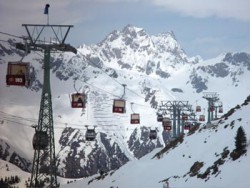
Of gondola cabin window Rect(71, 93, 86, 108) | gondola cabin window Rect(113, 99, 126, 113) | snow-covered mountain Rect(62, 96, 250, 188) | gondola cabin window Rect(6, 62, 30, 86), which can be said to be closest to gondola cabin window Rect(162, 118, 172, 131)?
snow-covered mountain Rect(62, 96, 250, 188)

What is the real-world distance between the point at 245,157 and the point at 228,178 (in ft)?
12.4

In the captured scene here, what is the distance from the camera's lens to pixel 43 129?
40.1 meters

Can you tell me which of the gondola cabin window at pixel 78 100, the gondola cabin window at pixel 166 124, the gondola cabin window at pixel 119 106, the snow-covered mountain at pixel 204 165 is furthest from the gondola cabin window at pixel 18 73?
the gondola cabin window at pixel 166 124

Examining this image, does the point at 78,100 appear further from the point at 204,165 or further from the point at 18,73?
the point at 204,165

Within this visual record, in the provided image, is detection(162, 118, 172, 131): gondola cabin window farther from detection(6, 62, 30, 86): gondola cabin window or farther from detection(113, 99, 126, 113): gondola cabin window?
detection(6, 62, 30, 86): gondola cabin window

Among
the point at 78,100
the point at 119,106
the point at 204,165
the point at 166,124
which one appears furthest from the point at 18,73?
the point at 166,124

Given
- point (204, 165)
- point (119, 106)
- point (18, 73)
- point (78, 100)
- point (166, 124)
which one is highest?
point (18, 73)

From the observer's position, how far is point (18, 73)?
36.7m

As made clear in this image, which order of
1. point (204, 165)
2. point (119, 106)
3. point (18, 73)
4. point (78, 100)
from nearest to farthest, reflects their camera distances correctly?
point (18, 73) < point (204, 165) < point (78, 100) < point (119, 106)

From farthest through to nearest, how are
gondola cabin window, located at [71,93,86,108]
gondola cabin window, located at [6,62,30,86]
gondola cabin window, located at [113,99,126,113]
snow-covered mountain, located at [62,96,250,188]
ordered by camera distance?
gondola cabin window, located at [113,99,126,113], gondola cabin window, located at [71,93,86,108], snow-covered mountain, located at [62,96,250,188], gondola cabin window, located at [6,62,30,86]

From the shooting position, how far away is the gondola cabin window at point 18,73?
3666 cm

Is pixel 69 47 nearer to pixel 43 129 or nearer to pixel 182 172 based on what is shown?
pixel 43 129

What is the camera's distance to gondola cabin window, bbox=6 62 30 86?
36656 mm

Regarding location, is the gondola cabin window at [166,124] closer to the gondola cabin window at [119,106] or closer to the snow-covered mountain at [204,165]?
the snow-covered mountain at [204,165]
